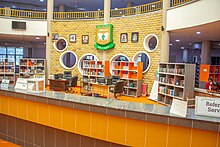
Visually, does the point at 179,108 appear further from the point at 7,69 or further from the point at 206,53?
the point at 7,69

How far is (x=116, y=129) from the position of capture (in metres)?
1.84

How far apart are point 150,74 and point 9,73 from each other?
9.23 m

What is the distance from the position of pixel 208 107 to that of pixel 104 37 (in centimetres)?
1097

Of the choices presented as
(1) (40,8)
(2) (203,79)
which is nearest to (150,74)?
(2) (203,79)

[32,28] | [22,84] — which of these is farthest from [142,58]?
[22,84]

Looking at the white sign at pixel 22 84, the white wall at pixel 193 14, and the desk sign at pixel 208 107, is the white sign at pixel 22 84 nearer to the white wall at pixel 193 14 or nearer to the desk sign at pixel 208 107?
the desk sign at pixel 208 107

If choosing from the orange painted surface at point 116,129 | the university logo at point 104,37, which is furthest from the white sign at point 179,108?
the university logo at point 104,37

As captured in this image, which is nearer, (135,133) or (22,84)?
(135,133)

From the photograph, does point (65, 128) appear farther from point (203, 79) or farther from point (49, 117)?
point (203, 79)

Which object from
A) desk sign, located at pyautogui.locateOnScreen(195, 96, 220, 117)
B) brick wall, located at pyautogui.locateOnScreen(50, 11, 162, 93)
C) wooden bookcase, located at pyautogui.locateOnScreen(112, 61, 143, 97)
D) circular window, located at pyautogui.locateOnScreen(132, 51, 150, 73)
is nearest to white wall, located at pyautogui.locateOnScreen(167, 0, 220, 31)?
brick wall, located at pyautogui.locateOnScreen(50, 11, 162, 93)

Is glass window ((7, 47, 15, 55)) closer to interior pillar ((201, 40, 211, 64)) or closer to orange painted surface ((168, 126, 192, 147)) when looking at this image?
interior pillar ((201, 40, 211, 64))

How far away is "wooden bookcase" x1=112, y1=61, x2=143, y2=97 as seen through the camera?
10742 mm

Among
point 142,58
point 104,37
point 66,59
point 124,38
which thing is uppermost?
point 104,37

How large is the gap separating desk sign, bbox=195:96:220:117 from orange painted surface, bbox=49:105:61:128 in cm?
138
